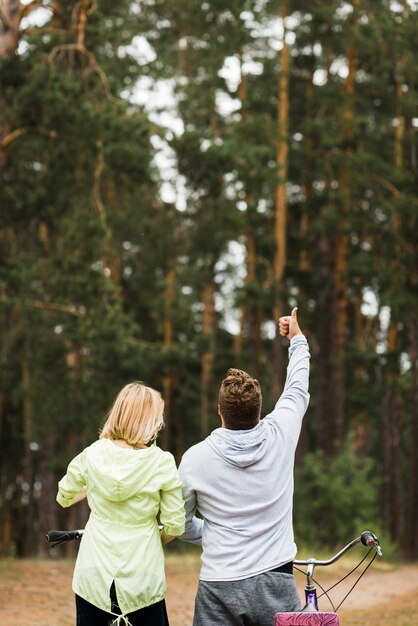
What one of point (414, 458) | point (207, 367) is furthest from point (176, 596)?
point (207, 367)

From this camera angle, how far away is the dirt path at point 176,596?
11.6 meters

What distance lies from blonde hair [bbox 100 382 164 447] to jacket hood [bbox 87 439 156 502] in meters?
0.06

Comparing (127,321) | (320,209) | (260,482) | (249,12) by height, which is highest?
A: (249,12)

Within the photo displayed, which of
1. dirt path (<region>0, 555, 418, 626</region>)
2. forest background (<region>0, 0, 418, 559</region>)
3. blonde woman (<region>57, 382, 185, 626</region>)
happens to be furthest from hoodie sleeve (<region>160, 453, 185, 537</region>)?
forest background (<region>0, 0, 418, 559</region>)

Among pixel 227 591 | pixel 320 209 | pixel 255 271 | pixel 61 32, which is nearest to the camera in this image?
pixel 227 591

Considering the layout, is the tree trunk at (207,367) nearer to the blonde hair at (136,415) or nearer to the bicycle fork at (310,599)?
the bicycle fork at (310,599)

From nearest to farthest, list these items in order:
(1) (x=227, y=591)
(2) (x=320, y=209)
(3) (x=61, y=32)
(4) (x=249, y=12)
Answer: (1) (x=227, y=591) < (3) (x=61, y=32) < (4) (x=249, y=12) < (2) (x=320, y=209)

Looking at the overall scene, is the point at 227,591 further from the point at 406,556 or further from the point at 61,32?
the point at 406,556

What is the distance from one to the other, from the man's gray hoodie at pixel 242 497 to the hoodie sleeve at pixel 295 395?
58 mm

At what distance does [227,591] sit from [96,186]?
15.1 meters

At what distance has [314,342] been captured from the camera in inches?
1332

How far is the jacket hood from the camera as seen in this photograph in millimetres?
4219

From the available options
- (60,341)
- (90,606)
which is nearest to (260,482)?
(90,606)

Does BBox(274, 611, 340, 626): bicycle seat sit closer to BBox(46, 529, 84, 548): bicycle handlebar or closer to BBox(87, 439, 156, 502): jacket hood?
BBox(87, 439, 156, 502): jacket hood
